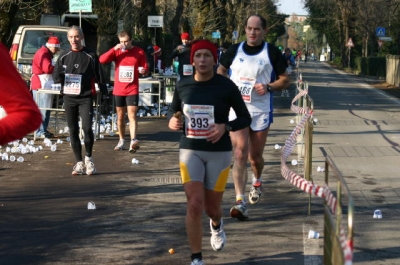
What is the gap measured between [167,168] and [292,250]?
5.30 m

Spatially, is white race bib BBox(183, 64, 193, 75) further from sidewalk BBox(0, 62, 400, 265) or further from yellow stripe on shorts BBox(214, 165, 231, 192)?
yellow stripe on shorts BBox(214, 165, 231, 192)

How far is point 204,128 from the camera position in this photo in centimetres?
660

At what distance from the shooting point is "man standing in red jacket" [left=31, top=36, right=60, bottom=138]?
611 inches

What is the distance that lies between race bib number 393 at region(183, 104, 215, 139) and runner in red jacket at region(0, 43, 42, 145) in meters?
3.40

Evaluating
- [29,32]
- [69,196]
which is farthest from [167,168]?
[29,32]

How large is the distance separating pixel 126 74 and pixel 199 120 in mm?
7487

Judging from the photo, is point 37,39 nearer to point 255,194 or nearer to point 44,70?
point 44,70

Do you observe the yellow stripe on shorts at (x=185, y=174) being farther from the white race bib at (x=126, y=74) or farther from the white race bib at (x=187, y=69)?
the white race bib at (x=187, y=69)

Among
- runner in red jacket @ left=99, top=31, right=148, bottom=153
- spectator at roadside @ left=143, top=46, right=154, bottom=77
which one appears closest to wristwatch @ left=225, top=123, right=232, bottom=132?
runner in red jacket @ left=99, top=31, right=148, bottom=153

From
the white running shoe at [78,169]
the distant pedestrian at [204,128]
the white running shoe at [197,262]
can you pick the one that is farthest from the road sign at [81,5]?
the white running shoe at [197,262]

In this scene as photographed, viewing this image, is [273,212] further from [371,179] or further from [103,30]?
[103,30]

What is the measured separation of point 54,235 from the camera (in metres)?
7.89

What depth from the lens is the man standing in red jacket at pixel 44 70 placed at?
1552 cm

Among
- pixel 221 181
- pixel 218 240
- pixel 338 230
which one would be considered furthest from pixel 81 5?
pixel 338 230
